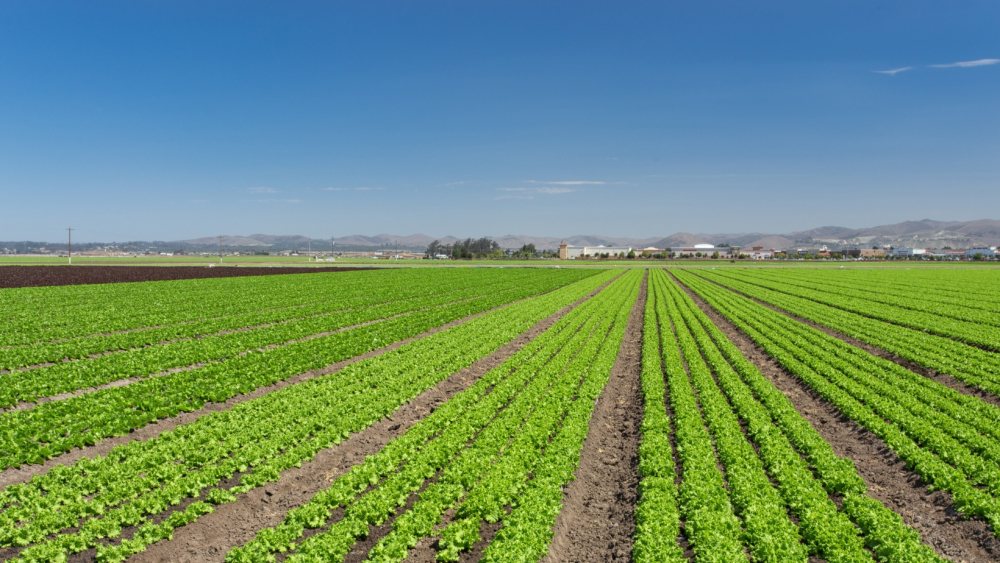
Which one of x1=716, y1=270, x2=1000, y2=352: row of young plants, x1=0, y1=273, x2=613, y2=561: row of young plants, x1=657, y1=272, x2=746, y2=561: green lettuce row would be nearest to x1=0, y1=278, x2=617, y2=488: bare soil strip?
x1=0, y1=273, x2=613, y2=561: row of young plants

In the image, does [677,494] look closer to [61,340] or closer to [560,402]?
[560,402]

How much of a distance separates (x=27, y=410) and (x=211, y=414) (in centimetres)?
435

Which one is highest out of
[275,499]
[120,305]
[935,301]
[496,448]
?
[935,301]

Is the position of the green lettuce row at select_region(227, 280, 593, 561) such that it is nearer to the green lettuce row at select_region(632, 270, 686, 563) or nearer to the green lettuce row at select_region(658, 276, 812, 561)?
the green lettuce row at select_region(632, 270, 686, 563)

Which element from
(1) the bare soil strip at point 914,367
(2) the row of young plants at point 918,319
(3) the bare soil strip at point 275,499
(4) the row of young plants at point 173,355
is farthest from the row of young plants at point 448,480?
(2) the row of young plants at point 918,319

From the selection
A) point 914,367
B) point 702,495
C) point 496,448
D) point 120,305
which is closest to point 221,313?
point 120,305

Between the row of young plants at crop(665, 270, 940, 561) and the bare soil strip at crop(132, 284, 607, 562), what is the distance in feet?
24.1

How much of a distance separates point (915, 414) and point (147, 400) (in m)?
19.8

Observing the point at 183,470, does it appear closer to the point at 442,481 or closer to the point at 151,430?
the point at 151,430

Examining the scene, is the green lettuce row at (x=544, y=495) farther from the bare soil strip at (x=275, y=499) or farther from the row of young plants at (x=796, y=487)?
the bare soil strip at (x=275, y=499)

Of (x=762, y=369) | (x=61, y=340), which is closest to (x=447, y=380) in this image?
(x=762, y=369)

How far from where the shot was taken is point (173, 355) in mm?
20672

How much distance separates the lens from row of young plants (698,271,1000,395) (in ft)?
61.7

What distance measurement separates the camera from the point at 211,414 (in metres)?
13.9
